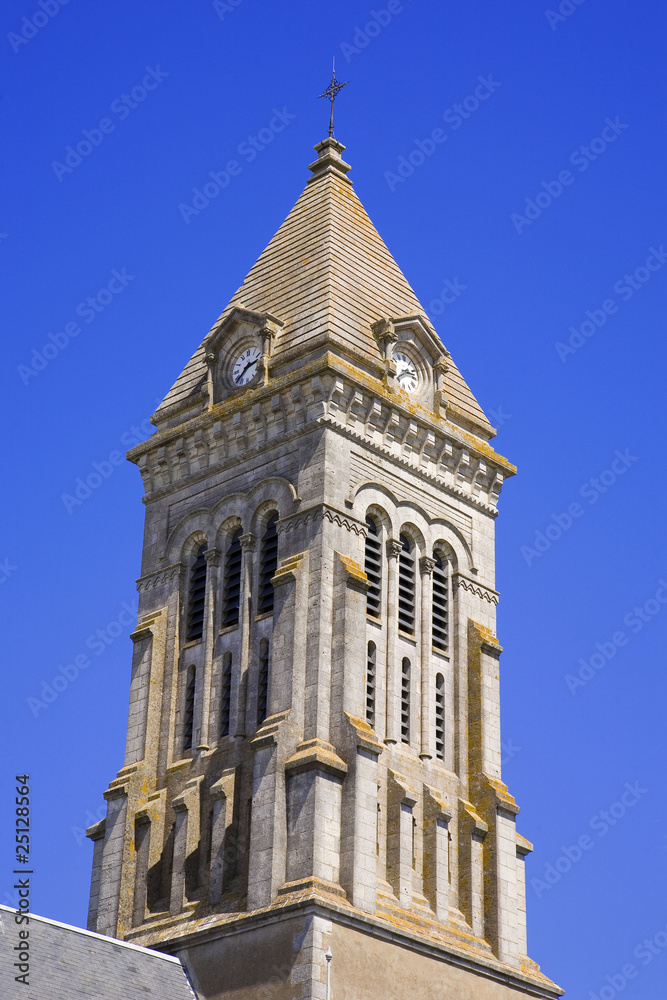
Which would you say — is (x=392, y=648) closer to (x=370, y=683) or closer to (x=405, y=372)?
(x=370, y=683)

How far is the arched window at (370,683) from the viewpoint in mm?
52312

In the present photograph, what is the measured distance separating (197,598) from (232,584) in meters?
1.35

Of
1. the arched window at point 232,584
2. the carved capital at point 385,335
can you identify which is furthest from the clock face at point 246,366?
the arched window at point 232,584

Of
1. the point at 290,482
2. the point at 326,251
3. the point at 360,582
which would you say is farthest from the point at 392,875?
the point at 326,251

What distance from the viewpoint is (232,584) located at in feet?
182

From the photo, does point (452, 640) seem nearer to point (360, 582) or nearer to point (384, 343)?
point (360, 582)

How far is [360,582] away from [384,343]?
28.0 ft

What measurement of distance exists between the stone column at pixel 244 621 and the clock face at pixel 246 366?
17.7ft

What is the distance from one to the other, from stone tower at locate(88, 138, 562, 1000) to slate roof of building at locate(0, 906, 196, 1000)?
3.49 feet

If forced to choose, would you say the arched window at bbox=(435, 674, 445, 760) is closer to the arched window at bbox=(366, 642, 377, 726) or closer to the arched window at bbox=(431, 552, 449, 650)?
the arched window at bbox=(431, 552, 449, 650)

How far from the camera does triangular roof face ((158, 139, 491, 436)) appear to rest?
188ft

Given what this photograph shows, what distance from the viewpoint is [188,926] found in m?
50.1

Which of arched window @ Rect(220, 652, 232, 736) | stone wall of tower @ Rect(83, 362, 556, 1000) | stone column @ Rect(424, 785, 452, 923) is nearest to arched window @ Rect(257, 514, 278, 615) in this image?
stone wall of tower @ Rect(83, 362, 556, 1000)

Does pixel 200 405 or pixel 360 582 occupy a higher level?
pixel 200 405
